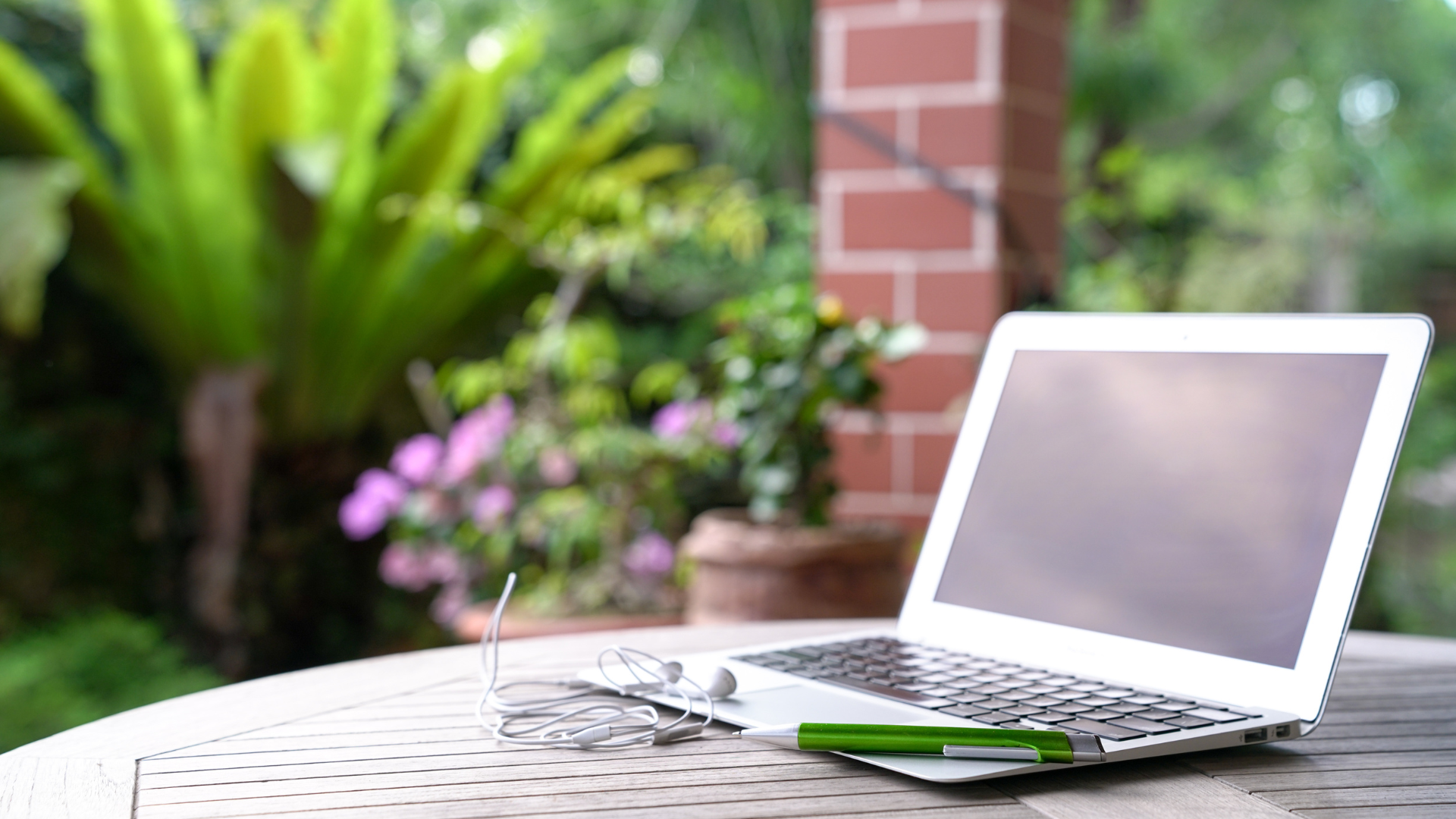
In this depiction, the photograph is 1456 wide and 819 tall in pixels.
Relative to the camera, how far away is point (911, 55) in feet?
7.38

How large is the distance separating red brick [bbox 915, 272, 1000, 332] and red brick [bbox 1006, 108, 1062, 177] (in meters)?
0.23

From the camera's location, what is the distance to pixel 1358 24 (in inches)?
274

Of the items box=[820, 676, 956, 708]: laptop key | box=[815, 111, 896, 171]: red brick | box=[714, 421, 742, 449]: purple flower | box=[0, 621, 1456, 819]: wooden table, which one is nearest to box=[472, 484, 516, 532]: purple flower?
box=[714, 421, 742, 449]: purple flower

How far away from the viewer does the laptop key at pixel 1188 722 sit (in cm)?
73

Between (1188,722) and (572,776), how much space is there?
36cm

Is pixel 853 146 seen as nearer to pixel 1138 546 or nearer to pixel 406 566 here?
pixel 406 566

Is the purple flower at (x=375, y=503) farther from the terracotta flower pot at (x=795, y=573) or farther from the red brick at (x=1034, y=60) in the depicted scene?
the red brick at (x=1034, y=60)

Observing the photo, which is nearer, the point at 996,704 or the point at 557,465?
the point at 996,704

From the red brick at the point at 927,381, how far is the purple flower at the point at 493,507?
0.81 m

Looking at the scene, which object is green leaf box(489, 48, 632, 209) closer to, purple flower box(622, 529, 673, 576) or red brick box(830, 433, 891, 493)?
purple flower box(622, 529, 673, 576)

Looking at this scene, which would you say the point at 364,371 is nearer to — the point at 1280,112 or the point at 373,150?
the point at 373,150

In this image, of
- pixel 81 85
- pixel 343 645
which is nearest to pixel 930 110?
pixel 343 645

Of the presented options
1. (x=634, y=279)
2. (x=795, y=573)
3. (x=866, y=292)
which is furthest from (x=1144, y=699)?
(x=634, y=279)

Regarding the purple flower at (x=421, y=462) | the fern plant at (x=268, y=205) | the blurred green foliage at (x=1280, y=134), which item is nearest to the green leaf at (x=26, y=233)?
the fern plant at (x=268, y=205)
